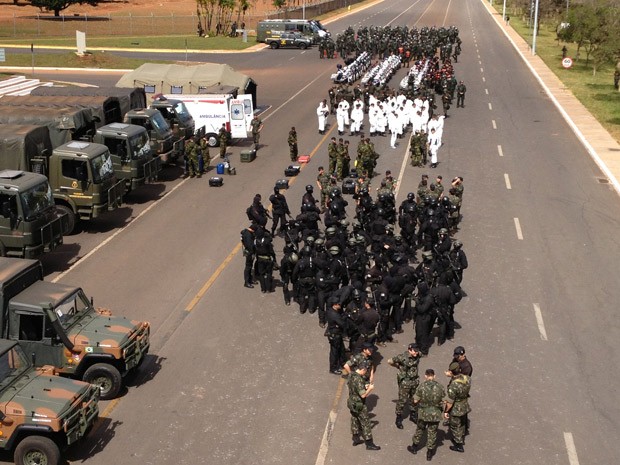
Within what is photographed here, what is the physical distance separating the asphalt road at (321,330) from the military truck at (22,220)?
1.12 metres

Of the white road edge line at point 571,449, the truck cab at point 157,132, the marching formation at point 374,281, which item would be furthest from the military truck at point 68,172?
the white road edge line at point 571,449

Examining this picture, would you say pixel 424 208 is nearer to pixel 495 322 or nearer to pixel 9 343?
pixel 495 322

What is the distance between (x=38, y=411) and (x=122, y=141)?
15.6 m

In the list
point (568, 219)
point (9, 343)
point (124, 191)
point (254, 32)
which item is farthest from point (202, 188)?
point (254, 32)

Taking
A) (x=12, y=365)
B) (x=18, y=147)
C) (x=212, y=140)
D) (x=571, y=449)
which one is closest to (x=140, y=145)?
(x=18, y=147)

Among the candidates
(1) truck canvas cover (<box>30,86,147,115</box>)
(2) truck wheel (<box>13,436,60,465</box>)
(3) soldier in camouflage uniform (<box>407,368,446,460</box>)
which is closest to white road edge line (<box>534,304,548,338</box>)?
(3) soldier in camouflage uniform (<box>407,368,446,460</box>)

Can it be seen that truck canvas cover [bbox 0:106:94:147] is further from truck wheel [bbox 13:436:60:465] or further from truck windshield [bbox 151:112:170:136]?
truck wheel [bbox 13:436:60:465]

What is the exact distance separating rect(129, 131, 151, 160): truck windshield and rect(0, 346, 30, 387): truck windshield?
1424 cm

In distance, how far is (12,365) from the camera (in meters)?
13.0

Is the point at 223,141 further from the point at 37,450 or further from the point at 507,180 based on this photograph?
the point at 37,450

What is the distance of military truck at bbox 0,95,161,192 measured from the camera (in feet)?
87.1

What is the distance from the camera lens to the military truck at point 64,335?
1425cm

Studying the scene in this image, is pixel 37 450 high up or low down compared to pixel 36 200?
down

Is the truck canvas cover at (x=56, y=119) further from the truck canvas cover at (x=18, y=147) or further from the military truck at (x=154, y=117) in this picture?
the military truck at (x=154, y=117)
